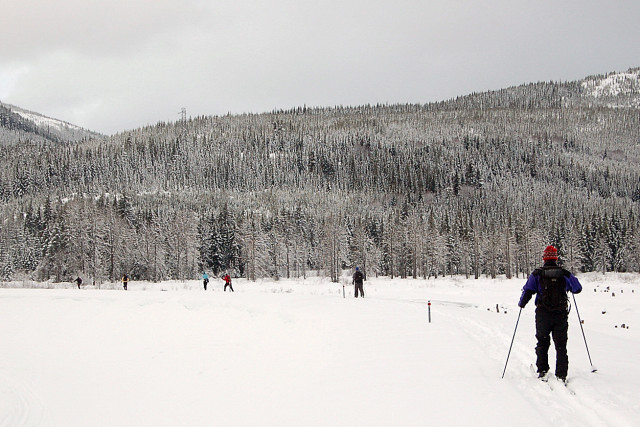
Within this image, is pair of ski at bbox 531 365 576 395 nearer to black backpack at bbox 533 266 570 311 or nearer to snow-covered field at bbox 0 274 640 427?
snow-covered field at bbox 0 274 640 427

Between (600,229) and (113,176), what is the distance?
162977 mm

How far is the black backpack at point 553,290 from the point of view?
29.8 ft

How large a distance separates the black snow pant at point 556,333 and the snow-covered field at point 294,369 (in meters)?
0.39

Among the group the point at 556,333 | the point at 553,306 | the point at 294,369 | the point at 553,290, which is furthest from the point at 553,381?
the point at 294,369

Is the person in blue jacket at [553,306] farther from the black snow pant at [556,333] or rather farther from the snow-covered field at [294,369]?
the snow-covered field at [294,369]

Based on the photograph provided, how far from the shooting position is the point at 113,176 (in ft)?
578

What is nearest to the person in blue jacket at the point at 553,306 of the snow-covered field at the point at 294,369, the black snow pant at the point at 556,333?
the black snow pant at the point at 556,333

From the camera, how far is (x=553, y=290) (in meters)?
9.11

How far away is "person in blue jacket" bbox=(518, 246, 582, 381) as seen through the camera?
29.7 ft

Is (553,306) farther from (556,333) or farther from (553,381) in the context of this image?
(553,381)

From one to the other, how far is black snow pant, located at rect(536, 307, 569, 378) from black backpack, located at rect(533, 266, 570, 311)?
131 mm

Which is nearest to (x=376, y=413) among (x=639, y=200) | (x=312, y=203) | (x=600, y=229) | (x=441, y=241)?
(x=441, y=241)

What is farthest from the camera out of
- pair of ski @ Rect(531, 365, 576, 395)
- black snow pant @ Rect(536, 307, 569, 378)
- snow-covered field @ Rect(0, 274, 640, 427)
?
black snow pant @ Rect(536, 307, 569, 378)

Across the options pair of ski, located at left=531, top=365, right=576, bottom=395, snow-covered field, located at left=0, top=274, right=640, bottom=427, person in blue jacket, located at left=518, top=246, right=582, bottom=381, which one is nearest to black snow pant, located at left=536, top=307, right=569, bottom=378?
person in blue jacket, located at left=518, top=246, right=582, bottom=381
